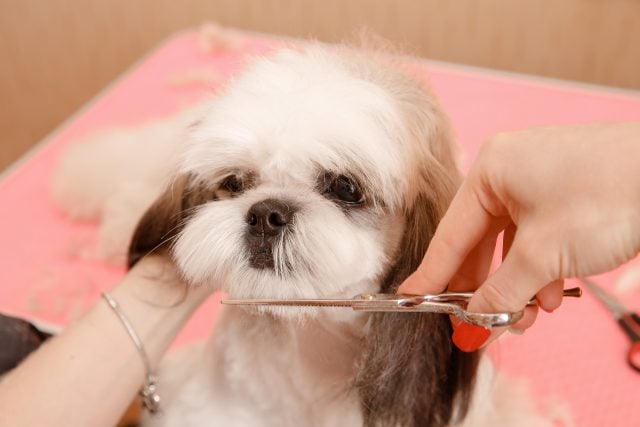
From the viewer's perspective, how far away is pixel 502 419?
3.72 feet

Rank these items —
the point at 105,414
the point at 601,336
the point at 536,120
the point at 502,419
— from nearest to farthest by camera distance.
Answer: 1. the point at 105,414
2. the point at 502,419
3. the point at 601,336
4. the point at 536,120

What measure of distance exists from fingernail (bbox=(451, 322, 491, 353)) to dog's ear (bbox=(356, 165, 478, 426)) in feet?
0.41

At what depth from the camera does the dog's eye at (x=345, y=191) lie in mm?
897

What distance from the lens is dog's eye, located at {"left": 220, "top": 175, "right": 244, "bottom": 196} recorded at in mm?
963

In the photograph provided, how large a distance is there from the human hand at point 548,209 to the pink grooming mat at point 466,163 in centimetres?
47

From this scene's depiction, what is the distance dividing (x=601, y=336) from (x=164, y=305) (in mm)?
851

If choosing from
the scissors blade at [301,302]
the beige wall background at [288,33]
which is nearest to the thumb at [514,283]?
the scissors blade at [301,302]

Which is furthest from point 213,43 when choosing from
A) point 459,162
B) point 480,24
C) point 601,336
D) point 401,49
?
point 601,336

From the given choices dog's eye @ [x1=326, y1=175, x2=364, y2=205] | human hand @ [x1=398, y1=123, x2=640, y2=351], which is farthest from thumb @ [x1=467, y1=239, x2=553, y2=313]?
dog's eye @ [x1=326, y1=175, x2=364, y2=205]

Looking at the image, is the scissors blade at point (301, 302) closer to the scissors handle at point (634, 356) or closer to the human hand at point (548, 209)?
the human hand at point (548, 209)

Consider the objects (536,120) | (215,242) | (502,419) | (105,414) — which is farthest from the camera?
(536,120)

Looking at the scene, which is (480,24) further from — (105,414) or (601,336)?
(105,414)

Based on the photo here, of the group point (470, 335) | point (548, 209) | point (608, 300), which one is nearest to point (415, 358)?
point (470, 335)

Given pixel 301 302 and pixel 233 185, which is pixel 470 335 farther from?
pixel 233 185
